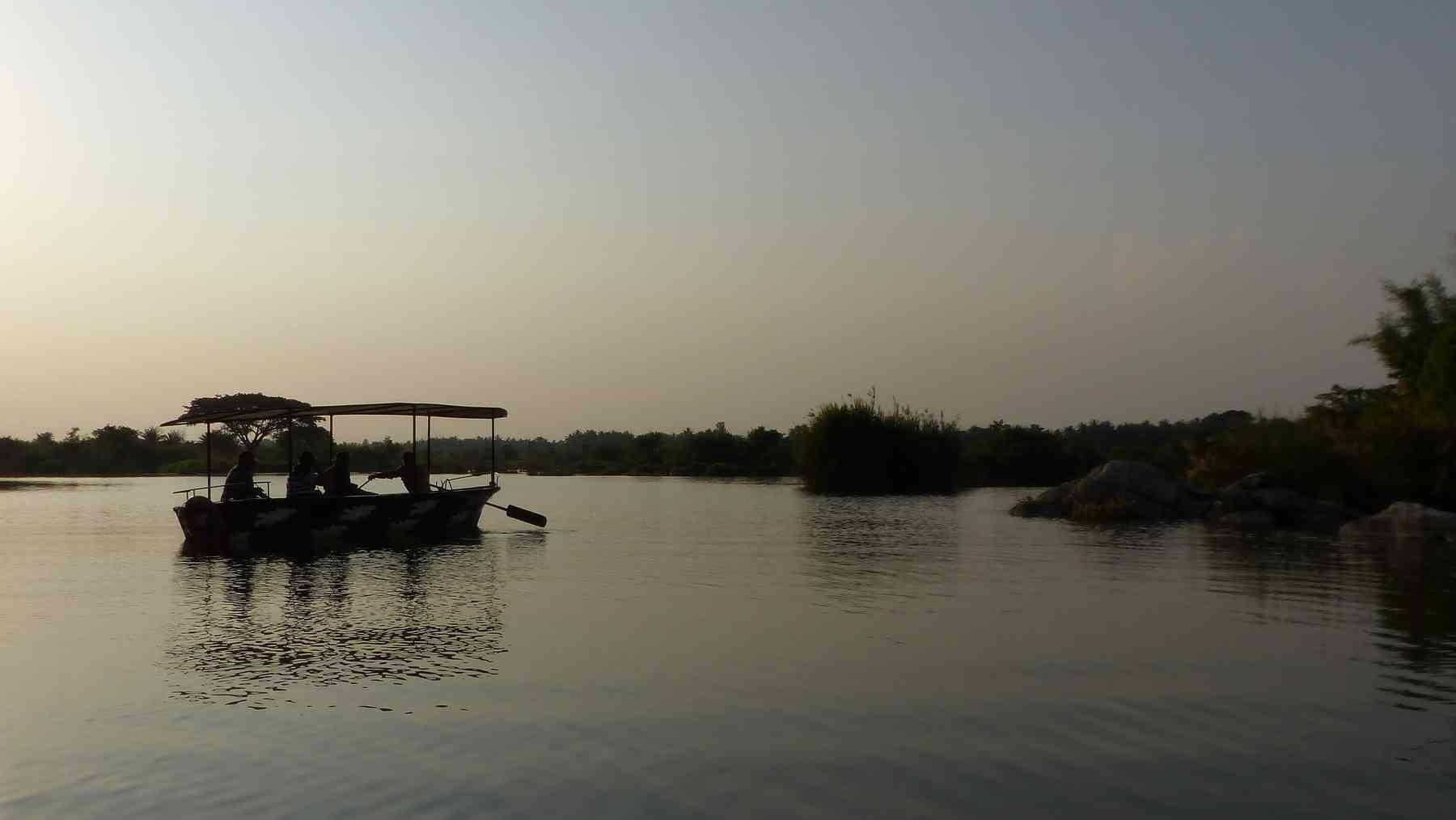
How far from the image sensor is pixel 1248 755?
27.9 ft

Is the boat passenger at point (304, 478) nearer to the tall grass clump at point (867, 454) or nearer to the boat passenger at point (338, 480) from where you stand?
the boat passenger at point (338, 480)

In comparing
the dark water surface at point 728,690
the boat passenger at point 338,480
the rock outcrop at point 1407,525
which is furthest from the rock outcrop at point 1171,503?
the boat passenger at point 338,480

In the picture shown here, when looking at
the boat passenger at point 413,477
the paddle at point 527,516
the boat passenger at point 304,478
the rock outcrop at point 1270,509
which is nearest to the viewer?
the boat passenger at point 304,478

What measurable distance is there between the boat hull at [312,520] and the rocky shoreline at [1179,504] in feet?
65.2

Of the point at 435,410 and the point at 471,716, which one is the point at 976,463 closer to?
the point at 435,410

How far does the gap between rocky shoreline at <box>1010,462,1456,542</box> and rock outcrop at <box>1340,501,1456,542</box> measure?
6.5 inches

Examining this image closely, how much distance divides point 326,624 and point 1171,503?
29.9 m

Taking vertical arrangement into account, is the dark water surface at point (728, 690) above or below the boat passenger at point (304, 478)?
below

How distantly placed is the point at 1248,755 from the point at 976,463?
67.0 m

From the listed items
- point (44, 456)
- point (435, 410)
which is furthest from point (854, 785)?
point (44, 456)

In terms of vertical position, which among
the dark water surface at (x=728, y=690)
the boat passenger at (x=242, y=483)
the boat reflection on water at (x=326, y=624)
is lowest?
the dark water surface at (x=728, y=690)

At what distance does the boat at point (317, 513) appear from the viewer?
25656 millimetres

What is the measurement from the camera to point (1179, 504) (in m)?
38.0

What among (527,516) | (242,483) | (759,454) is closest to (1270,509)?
(527,516)
